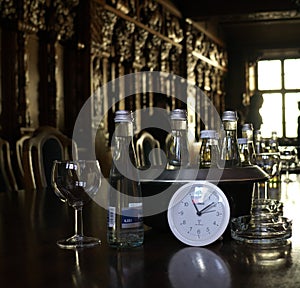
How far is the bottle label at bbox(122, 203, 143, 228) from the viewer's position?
3.28ft

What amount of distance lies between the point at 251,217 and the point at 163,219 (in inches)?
7.0

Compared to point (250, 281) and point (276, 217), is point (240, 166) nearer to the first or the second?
point (276, 217)

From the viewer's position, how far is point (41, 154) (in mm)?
2691

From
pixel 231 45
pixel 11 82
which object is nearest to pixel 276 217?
pixel 11 82

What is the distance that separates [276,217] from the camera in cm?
115

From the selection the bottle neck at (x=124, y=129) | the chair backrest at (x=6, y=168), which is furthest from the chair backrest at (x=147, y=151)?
the bottle neck at (x=124, y=129)

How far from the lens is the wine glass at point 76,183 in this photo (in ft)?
3.47

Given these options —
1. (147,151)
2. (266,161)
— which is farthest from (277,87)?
(266,161)

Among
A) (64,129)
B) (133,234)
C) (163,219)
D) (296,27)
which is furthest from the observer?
(296,27)

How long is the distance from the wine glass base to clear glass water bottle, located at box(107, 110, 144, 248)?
0.05 m

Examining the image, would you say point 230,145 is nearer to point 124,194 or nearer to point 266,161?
point 124,194

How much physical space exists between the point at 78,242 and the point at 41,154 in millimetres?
1694

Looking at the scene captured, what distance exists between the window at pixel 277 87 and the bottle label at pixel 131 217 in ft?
37.7

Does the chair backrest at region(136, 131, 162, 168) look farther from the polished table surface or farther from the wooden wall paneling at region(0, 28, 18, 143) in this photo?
the polished table surface
